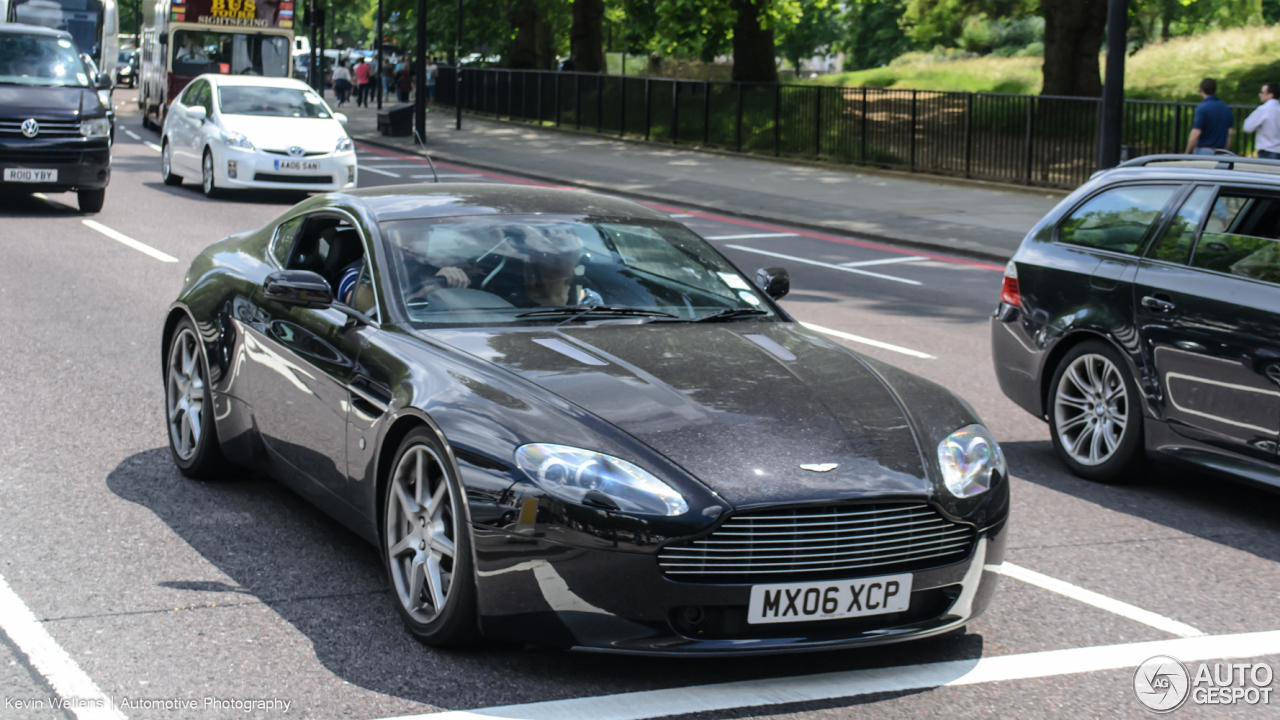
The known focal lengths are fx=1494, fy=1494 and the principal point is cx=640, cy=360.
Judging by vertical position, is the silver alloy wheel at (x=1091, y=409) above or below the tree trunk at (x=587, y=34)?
below

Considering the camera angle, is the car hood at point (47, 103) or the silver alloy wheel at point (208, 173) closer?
the car hood at point (47, 103)

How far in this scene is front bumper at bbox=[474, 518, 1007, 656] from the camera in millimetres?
4098

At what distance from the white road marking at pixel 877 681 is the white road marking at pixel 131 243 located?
10.9 metres

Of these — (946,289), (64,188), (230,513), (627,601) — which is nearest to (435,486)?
(627,601)

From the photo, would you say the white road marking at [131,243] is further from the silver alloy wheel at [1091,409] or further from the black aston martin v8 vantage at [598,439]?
the silver alloy wheel at [1091,409]

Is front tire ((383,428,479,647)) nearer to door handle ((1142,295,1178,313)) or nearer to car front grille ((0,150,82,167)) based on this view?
door handle ((1142,295,1178,313))

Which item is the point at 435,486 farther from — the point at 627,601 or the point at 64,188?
the point at 64,188

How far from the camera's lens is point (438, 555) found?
4.52 metres

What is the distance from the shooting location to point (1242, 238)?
22.3 feet

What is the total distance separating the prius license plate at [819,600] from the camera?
4.12m

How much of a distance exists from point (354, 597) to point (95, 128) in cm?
1375

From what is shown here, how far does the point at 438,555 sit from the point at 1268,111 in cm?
1785

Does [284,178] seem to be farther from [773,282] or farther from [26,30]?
[773,282]

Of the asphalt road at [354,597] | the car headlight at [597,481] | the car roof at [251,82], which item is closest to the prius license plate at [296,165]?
the car roof at [251,82]
